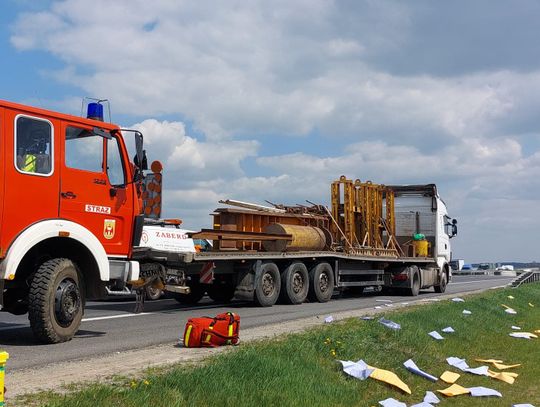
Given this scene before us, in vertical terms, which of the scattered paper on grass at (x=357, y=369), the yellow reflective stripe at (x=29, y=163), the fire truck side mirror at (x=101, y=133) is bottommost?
the scattered paper on grass at (x=357, y=369)

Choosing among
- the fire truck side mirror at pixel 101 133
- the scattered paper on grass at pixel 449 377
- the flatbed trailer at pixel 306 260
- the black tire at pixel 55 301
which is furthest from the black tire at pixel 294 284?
the scattered paper on grass at pixel 449 377

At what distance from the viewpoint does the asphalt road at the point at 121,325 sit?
8.04 metres

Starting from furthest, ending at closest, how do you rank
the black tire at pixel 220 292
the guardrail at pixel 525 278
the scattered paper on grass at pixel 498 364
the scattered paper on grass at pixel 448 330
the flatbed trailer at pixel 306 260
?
the guardrail at pixel 525 278, the black tire at pixel 220 292, the flatbed trailer at pixel 306 260, the scattered paper on grass at pixel 448 330, the scattered paper on grass at pixel 498 364

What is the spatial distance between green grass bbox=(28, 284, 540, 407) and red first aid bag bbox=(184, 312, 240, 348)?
362mm

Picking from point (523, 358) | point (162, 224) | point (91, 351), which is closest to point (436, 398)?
point (523, 358)

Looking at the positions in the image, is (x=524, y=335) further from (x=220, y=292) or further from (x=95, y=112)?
(x=95, y=112)

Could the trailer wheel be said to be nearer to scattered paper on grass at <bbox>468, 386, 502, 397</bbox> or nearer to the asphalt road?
the asphalt road

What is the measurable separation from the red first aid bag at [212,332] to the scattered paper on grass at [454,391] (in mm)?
2718

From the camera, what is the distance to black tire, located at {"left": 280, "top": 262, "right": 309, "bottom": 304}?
16220 millimetres

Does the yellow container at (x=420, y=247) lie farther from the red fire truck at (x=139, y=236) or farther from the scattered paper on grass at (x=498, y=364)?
the scattered paper on grass at (x=498, y=364)

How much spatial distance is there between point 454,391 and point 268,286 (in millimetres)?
8747

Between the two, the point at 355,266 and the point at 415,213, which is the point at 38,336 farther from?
the point at 415,213

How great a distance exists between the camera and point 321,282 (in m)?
18.0

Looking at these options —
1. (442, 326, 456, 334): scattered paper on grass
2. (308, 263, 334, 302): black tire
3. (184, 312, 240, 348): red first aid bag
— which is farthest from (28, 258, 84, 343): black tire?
(308, 263, 334, 302): black tire
